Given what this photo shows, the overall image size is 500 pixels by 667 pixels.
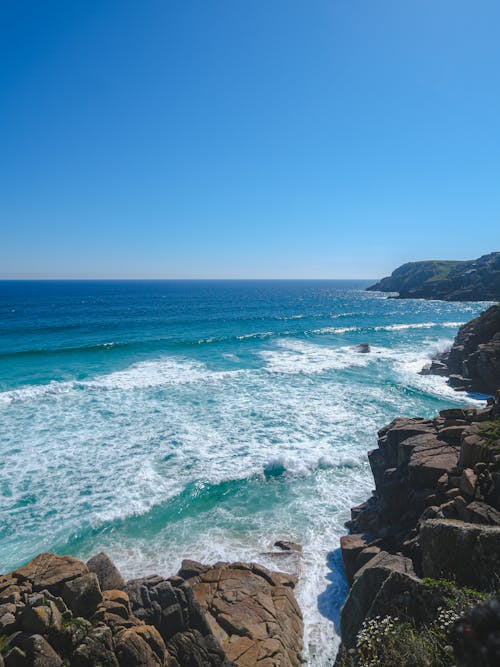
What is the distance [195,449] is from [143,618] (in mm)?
12345

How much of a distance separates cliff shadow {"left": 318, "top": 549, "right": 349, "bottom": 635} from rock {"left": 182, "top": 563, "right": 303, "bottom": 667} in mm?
961

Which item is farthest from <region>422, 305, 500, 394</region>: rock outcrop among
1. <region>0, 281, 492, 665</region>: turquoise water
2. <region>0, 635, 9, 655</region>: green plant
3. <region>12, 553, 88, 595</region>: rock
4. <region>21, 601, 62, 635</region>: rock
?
<region>0, 635, 9, 655</region>: green plant

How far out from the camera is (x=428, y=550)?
342 inches

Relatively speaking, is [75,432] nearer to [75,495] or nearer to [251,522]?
[75,495]

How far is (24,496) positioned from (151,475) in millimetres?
5947

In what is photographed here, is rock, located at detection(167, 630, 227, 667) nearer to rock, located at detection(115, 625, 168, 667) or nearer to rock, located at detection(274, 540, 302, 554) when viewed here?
rock, located at detection(115, 625, 168, 667)

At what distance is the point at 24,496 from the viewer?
16812 millimetres

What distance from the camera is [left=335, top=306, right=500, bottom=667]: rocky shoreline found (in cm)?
638

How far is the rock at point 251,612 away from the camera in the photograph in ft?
30.0

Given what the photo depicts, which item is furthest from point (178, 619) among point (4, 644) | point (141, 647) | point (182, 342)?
point (182, 342)

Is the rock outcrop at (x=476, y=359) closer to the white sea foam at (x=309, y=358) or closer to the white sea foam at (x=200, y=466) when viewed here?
the white sea foam at (x=200, y=466)

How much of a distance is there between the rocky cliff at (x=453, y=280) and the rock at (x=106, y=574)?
5599 inches

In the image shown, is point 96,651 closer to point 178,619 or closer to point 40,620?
point 40,620

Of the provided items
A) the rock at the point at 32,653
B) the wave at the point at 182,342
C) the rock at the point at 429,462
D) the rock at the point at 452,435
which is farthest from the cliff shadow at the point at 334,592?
the wave at the point at 182,342
